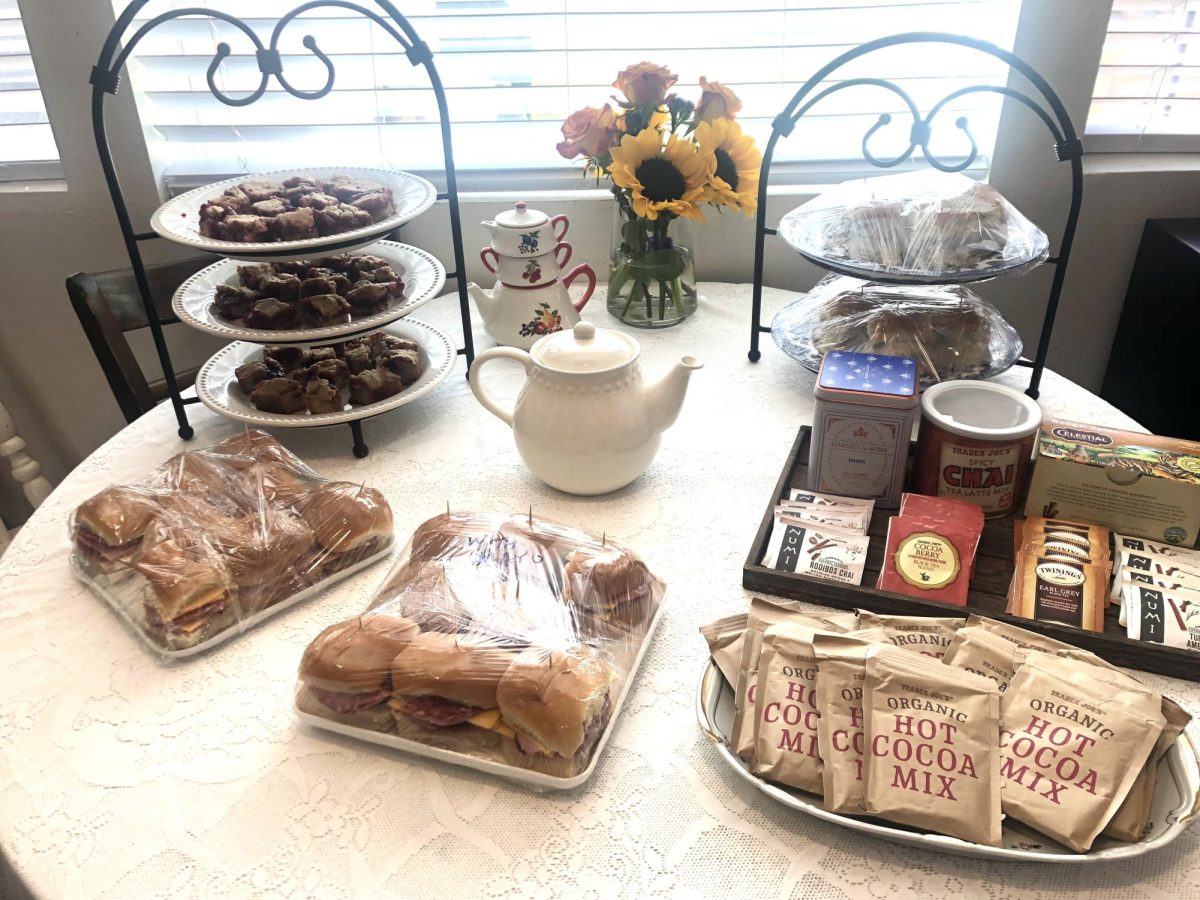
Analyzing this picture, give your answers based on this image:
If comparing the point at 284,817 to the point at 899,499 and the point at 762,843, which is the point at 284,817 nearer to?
the point at 762,843

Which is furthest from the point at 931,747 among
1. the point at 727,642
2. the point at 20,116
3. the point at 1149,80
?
the point at 20,116

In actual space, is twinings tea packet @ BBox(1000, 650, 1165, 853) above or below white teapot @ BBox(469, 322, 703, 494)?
below

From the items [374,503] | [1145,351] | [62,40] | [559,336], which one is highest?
[62,40]

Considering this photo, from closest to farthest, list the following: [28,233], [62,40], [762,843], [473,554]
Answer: [762,843], [473,554], [62,40], [28,233]

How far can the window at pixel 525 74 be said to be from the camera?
1481 mm

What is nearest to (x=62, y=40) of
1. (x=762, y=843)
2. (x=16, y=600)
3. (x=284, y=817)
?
(x=16, y=600)

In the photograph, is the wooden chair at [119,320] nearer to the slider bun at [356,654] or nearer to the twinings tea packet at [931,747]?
the slider bun at [356,654]

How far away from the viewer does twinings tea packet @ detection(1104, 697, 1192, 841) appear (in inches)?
23.6

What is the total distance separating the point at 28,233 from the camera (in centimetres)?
154

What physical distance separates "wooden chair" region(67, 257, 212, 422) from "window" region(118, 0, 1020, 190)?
292 mm

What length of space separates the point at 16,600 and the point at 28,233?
0.92 metres

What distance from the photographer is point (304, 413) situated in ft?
3.55

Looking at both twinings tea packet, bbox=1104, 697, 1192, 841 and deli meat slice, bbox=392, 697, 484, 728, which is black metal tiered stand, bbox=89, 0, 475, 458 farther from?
twinings tea packet, bbox=1104, 697, 1192, 841

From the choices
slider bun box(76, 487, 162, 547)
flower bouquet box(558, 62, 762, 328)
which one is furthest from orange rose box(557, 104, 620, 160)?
slider bun box(76, 487, 162, 547)
